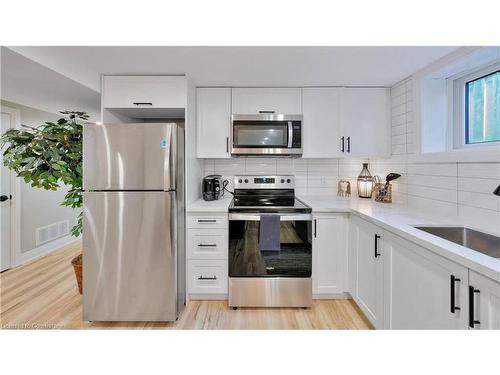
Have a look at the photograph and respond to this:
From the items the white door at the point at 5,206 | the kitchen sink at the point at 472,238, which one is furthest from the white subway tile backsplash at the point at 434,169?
the white door at the point at 5,206

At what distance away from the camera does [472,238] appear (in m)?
1.50

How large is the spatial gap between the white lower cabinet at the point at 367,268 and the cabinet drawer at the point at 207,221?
1143mm

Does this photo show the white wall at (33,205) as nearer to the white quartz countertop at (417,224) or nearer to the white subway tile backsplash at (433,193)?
the white quartz countertop at (417,224)

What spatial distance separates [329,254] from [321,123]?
134 cm

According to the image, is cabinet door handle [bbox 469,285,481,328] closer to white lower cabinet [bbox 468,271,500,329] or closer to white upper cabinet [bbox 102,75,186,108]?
white lower cabinet [bbox 468,271,500,329]

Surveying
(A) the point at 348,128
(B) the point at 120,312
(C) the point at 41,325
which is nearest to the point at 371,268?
(A) the point at 348,128

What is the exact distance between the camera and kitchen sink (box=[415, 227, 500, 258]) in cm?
138

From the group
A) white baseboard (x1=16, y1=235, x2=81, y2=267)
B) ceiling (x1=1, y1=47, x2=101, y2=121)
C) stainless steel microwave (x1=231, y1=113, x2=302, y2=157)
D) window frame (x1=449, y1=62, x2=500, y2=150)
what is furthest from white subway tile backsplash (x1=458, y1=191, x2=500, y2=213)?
white baseboard (x1=16, y1=235, x2=81, y2=267)

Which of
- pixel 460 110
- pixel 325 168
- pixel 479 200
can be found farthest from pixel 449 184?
pixel 325 168

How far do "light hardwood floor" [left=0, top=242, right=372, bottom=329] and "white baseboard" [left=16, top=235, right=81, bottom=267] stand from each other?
781mm

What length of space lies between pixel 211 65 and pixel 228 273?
1.81 meters

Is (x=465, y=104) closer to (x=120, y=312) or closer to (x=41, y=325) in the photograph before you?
(x=120, y=312)

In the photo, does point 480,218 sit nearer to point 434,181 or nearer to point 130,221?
point 434,181

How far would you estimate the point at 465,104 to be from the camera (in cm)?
191
